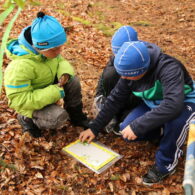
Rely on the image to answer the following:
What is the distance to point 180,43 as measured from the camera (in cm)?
654

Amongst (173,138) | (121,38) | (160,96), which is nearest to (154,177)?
(173,138)

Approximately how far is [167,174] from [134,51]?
1347mm

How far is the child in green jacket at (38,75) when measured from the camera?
2.77 meters

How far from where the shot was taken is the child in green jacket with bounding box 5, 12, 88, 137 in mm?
2768

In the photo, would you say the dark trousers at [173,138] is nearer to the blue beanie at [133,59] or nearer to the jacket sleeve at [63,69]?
the blue beanie at [133,59]

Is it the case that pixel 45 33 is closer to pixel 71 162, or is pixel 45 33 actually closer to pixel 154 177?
pixel 71 162

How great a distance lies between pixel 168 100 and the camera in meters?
2.44

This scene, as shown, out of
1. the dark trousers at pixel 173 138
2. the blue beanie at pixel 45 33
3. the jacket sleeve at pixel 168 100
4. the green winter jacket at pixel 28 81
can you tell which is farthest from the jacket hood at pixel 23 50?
the dark trousers at pixel 173 138

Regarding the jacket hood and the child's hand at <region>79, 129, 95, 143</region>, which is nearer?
the jacket hood

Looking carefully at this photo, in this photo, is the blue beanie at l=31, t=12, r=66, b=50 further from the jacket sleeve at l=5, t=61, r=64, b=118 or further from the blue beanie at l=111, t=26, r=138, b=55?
the blue beanie at l=111, t=26, r=138, b=55

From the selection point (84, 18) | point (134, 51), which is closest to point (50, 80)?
point (134, 51)

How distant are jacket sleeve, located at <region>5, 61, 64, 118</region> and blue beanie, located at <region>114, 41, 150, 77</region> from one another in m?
0.88

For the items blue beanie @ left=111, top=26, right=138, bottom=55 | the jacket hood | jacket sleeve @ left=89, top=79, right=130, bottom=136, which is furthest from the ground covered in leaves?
blue beanie @ left=111, top=26, right=138, bottom=55

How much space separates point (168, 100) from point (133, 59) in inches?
19.8
